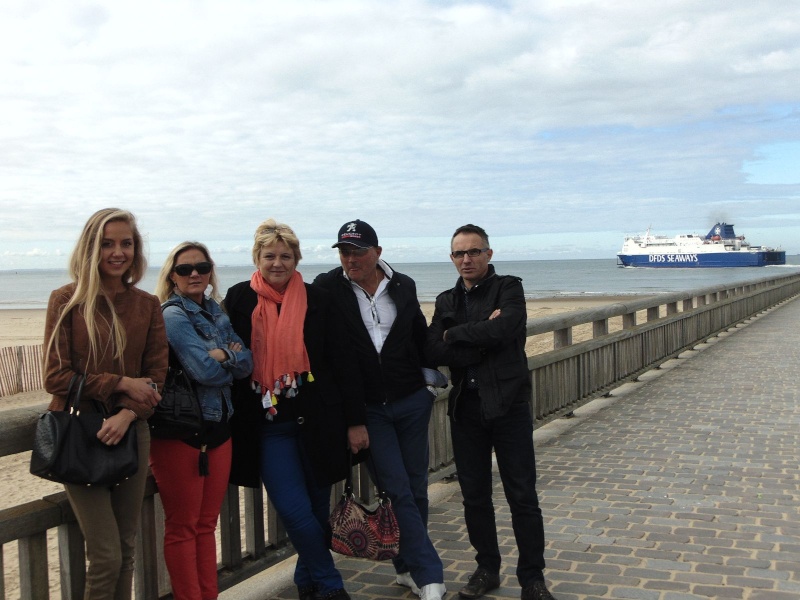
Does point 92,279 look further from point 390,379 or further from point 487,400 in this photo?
point 487,400

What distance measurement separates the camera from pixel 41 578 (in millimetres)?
3182

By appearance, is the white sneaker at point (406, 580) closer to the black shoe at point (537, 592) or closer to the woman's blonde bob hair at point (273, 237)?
the black shoe at point (537, 592)

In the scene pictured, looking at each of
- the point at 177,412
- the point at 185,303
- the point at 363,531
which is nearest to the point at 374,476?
the point at 363,531

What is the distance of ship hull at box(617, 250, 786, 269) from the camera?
12344 centimetres

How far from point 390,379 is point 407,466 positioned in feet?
1.56

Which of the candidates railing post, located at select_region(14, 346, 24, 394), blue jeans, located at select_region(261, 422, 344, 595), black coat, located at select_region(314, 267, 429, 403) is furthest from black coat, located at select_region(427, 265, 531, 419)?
railing post, located at select_region(14, 346, 24, 394)

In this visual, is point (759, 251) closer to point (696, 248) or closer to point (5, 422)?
point (696, 248)

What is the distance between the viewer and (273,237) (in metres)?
3.80

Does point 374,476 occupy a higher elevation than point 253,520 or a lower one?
higher

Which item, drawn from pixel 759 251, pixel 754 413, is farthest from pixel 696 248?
pixel 754 413

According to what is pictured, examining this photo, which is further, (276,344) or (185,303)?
(276,344)

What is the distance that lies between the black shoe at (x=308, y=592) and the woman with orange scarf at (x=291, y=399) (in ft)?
0.14

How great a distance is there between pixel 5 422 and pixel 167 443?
64cm

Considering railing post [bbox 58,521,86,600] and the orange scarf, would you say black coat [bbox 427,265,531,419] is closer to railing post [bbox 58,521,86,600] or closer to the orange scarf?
the orange scarf
